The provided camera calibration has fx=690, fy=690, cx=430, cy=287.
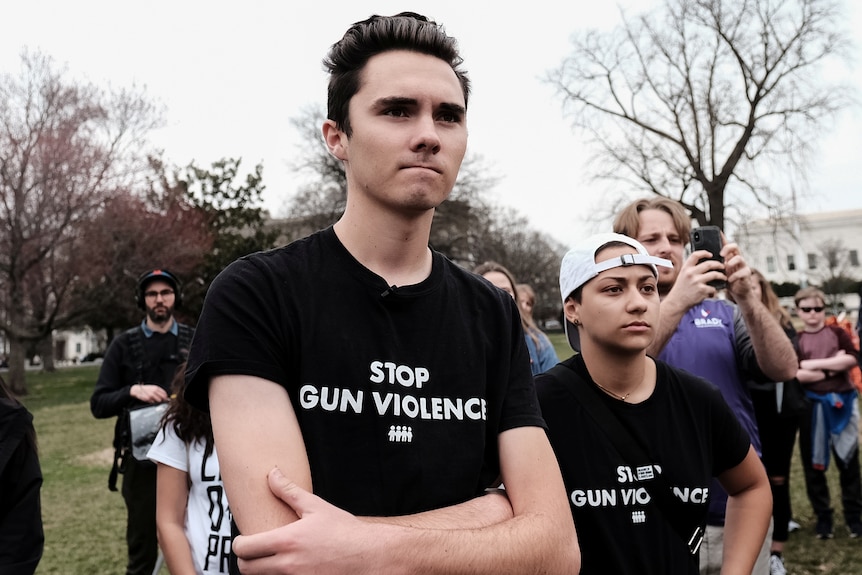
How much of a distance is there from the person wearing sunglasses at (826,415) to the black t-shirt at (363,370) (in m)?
6.45

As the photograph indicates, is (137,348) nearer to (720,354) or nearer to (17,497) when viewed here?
(17,497)

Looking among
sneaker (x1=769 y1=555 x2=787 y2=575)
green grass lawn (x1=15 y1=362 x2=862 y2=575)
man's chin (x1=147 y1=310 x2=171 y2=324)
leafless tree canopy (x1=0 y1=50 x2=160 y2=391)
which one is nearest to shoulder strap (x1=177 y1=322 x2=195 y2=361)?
man's chin (x1=147 y1=310 x2=171 y2=324)

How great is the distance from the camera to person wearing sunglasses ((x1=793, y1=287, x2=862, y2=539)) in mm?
6977

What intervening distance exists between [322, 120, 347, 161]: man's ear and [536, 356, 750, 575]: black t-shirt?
47.1 inches

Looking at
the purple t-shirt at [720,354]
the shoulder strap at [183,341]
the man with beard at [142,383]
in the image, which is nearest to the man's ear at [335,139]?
the purple t-shirt at [720,354]

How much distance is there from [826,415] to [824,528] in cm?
132

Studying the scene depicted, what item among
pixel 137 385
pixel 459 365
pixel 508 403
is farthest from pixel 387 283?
pixel 137 385

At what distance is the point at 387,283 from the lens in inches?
74.1

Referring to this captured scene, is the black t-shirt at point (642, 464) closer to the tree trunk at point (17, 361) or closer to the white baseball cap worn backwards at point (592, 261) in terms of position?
the white baseball cap worn backwards at point (592, 261)

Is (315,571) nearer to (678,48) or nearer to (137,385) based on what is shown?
(137,385)

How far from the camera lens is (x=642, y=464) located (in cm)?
246

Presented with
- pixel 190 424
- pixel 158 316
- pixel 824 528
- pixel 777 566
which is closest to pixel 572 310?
pixel 190 424

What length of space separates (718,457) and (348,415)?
1614 mm

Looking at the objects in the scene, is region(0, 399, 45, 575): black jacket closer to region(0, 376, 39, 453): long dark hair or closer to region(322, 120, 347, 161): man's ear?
region(0, 376, 39, 453): long dark hair
